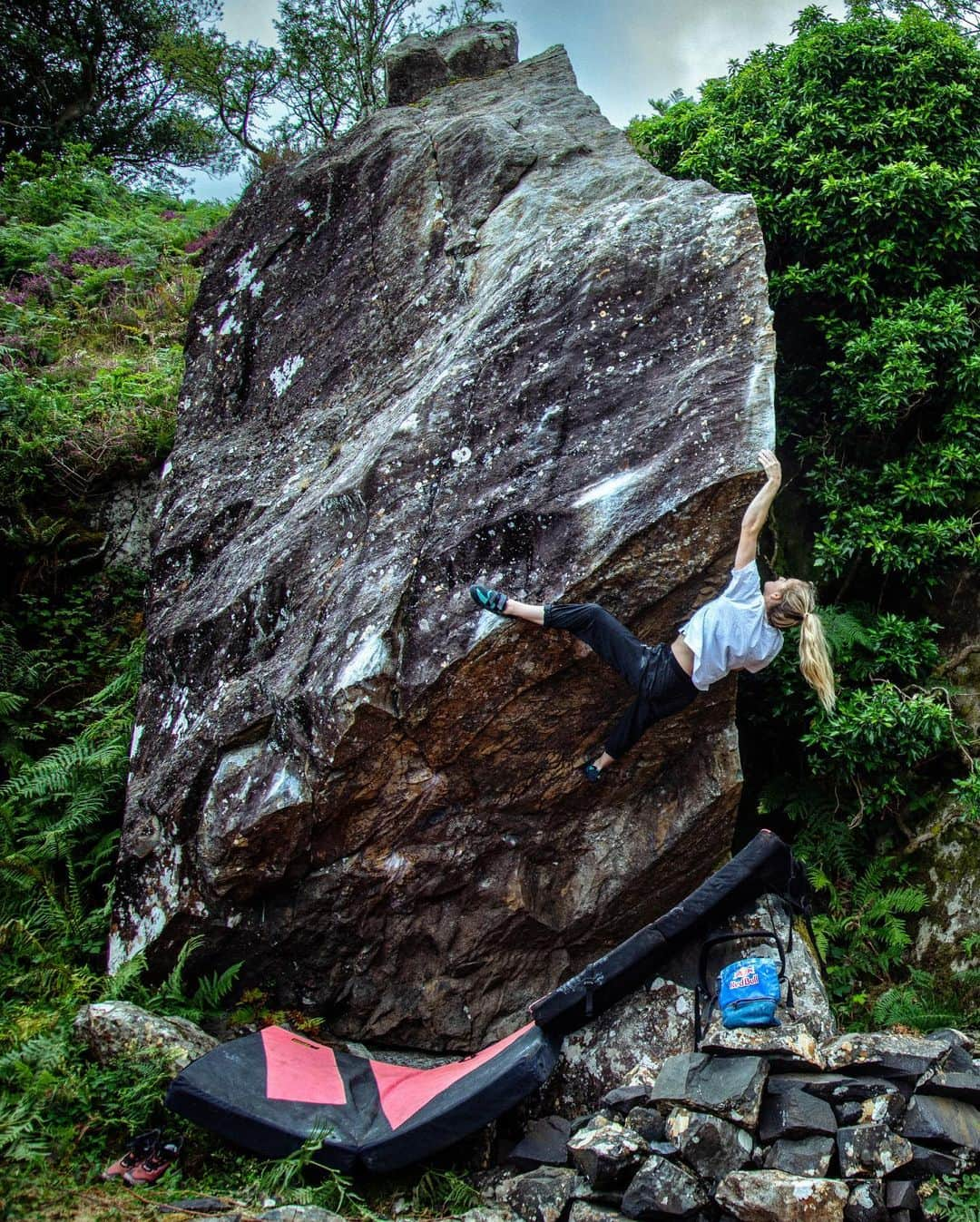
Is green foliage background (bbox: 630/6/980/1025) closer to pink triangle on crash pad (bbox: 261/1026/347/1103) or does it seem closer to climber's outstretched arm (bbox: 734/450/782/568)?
climber's outstretched arm (bbox: 734/450/782/568)

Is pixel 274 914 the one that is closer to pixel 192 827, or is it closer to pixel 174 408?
pixel 192 827

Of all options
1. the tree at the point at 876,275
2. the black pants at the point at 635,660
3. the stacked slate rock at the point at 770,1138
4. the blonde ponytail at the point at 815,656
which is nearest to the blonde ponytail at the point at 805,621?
the blonde ponytail at the point at 815,656

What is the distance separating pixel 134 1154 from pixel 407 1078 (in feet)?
5.43

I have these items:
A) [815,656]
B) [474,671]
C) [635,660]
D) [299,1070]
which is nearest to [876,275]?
[815,656]

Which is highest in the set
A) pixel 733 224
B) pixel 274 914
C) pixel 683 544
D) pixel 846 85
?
pixel 846 85

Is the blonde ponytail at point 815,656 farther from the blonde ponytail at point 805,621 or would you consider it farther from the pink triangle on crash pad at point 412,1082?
the pink triangle on crash pad at point 412,1082

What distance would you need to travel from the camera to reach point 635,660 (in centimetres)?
570

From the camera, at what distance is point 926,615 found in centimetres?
750

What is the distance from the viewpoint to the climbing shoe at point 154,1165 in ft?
15.6

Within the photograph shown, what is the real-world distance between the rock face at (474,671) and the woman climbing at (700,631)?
24 centimetres

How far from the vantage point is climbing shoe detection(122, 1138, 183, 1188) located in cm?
476

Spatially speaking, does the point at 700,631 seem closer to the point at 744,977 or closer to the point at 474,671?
the point at 474,671

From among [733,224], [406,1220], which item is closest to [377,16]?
[733,224]

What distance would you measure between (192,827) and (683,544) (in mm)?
4000
